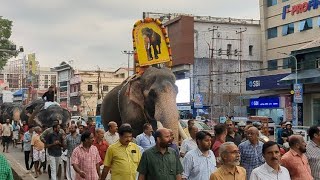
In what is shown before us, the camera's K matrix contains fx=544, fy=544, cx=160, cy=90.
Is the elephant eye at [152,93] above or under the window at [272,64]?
under

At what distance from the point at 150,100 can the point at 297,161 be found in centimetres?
554

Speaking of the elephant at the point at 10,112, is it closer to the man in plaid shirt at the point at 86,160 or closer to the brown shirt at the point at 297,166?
the man in plaid shirt at the point at 86,160

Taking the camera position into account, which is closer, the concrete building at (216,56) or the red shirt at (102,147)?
the red shirt at (102,147)

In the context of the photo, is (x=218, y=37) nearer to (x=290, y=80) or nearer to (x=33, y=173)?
(x=290, y=80)

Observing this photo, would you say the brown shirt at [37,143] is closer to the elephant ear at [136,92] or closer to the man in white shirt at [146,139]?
the elephant ear at [136,92]

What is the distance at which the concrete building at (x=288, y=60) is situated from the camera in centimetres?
3534

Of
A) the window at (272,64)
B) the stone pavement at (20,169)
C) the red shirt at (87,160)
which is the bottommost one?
the stone pavement at (20,169)

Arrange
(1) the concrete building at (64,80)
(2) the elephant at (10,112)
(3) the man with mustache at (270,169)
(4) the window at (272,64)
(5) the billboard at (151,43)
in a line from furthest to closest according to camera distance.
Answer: (1) the concrete building at (64,80)
(4) the window at (272,64)
(2) the elephant at (10,112)
(5) the billboard at (151,43)
(3) the man with mustache at (270,169)

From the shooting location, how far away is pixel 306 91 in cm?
3531

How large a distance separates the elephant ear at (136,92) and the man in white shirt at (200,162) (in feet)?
18.6

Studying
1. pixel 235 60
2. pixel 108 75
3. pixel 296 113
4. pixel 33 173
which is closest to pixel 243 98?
pixel 235 60

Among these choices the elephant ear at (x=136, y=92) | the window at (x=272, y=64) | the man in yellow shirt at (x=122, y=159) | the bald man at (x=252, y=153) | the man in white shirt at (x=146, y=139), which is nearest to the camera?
the man in yellow shirt at (x=122, y=159)

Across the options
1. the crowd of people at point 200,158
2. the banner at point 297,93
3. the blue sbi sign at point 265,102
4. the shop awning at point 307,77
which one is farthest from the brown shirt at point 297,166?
the blue sbi sign at point 265,102

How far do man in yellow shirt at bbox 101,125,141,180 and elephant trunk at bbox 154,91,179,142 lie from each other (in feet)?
10.1
